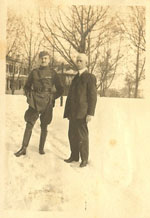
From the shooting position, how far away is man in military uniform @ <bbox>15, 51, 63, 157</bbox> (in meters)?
0.54

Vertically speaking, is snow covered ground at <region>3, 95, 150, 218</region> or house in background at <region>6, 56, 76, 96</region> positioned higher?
house in background at <region>6, 56, 76, 96</region>

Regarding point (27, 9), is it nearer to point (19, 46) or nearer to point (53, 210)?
point (19, 46)

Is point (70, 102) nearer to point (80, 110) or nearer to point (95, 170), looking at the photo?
point (80, 110)

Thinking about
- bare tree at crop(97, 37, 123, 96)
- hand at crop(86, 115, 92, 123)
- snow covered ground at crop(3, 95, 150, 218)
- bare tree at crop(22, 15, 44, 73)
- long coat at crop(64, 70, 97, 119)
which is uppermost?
bare tree at crop(22, 15, 44, 73)

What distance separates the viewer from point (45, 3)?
0.55 metres

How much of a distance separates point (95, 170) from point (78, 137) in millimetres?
67

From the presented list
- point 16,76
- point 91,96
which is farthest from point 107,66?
point 16,76

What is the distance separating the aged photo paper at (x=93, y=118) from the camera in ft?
1.73

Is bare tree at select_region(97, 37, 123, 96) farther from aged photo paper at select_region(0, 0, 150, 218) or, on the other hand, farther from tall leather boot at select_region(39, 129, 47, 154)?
tall leather boot at select_region(39, 129, 47, 154)

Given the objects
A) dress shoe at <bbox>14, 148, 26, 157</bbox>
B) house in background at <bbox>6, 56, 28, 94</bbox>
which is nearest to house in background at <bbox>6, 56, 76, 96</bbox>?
house in background at <bbox>6, 56, 28, 94</bbox>

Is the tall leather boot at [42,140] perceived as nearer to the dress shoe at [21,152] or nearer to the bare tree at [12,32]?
the dress shoe at [21,152]

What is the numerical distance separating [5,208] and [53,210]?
88mm

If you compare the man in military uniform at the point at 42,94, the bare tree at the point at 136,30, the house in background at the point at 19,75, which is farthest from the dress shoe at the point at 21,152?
the bare tree at the point at 136,30

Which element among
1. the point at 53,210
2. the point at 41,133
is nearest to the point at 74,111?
the point at 41,133
